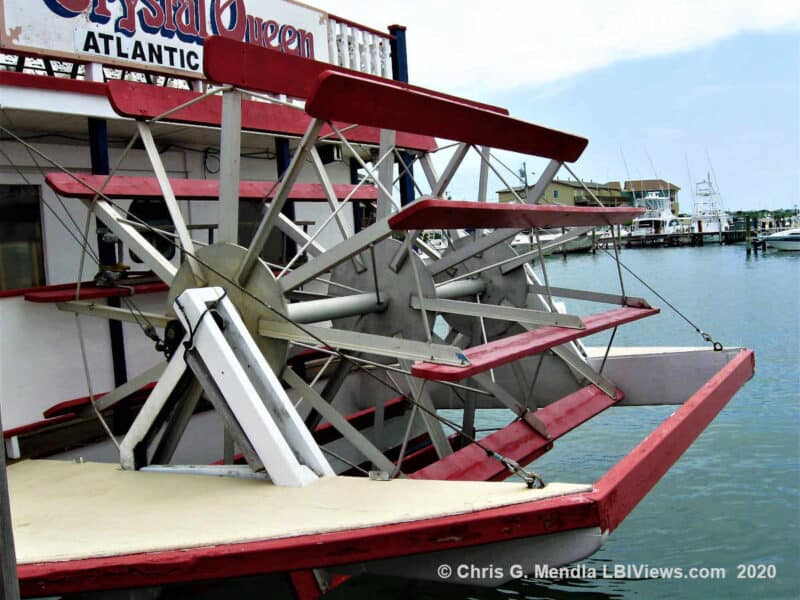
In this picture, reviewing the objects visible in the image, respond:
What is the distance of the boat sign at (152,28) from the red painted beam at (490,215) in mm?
3181

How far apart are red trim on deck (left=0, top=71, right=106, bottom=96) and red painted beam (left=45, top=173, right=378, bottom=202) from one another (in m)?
0.62

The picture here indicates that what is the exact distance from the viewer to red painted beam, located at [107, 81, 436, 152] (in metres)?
5.70

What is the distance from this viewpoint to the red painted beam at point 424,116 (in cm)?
464

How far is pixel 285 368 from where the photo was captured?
529 centimetres

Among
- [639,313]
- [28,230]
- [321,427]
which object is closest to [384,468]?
[321,427]

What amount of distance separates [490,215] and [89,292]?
2606 mm

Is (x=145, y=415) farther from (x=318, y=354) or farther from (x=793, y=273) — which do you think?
(x=793, y=273)

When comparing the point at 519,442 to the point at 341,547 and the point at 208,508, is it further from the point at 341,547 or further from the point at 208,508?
the point at 341,547

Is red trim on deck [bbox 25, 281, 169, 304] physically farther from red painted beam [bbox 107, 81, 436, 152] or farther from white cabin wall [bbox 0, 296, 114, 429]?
red painted beam [bbox 107, 81, 436, 152]

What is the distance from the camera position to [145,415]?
4918 millimetres

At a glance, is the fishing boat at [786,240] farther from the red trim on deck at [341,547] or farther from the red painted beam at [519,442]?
the red trim on deck at [341,547]

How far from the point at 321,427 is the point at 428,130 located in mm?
2822

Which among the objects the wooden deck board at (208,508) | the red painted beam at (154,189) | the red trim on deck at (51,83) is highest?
the red trim on deck at (51,83)

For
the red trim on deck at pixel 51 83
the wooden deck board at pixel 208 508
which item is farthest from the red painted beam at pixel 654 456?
the red trim on deck at pixel 51 83
